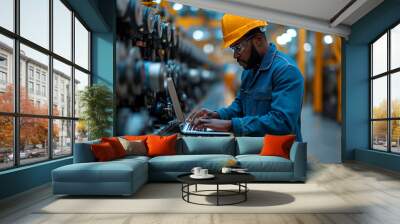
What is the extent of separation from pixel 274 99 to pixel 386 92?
7454mm

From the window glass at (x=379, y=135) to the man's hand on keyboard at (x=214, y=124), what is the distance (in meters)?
7.47

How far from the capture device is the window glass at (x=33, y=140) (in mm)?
4758

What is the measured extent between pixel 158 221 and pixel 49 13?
3.70m

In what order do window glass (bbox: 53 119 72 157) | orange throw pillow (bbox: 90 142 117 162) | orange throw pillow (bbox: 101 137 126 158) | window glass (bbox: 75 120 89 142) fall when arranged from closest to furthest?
orange throw pillow (bbox: 90 142 117 162) → orange throw pillow (bbox: 101 137 126 158) → window glass (bbox: 53 119 72 157) → window glass (bbox: 75 120 89 142)

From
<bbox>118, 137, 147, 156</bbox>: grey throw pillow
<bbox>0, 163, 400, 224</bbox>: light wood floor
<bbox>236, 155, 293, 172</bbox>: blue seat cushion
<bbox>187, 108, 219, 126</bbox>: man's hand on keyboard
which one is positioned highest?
<bbox>187, 108, 219, 126</bbox>: man's hand on keyboard

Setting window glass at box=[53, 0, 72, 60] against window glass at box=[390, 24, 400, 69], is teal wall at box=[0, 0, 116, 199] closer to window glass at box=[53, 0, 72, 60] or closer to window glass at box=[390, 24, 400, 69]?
window glass at box=[53, 0, 72, 60]

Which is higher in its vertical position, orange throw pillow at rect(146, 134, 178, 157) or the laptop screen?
the laptop screen

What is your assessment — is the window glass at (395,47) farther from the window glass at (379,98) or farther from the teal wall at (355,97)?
the teal wall at (355,97)

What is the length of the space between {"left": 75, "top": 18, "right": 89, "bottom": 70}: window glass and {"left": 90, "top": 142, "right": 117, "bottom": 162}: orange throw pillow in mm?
2240

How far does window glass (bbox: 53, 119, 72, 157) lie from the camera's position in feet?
19.0

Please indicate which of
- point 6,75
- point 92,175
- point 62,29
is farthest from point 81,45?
point 92,175

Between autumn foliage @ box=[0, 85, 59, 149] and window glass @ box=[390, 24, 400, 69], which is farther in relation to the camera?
window glass @ box=[390, 24, 400, 69]

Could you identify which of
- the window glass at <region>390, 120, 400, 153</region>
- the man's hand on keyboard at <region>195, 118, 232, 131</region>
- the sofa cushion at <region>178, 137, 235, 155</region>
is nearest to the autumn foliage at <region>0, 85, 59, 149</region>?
the sofa cushion at <region>178, 137, 235, 155</region>

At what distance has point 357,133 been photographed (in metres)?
8.43
